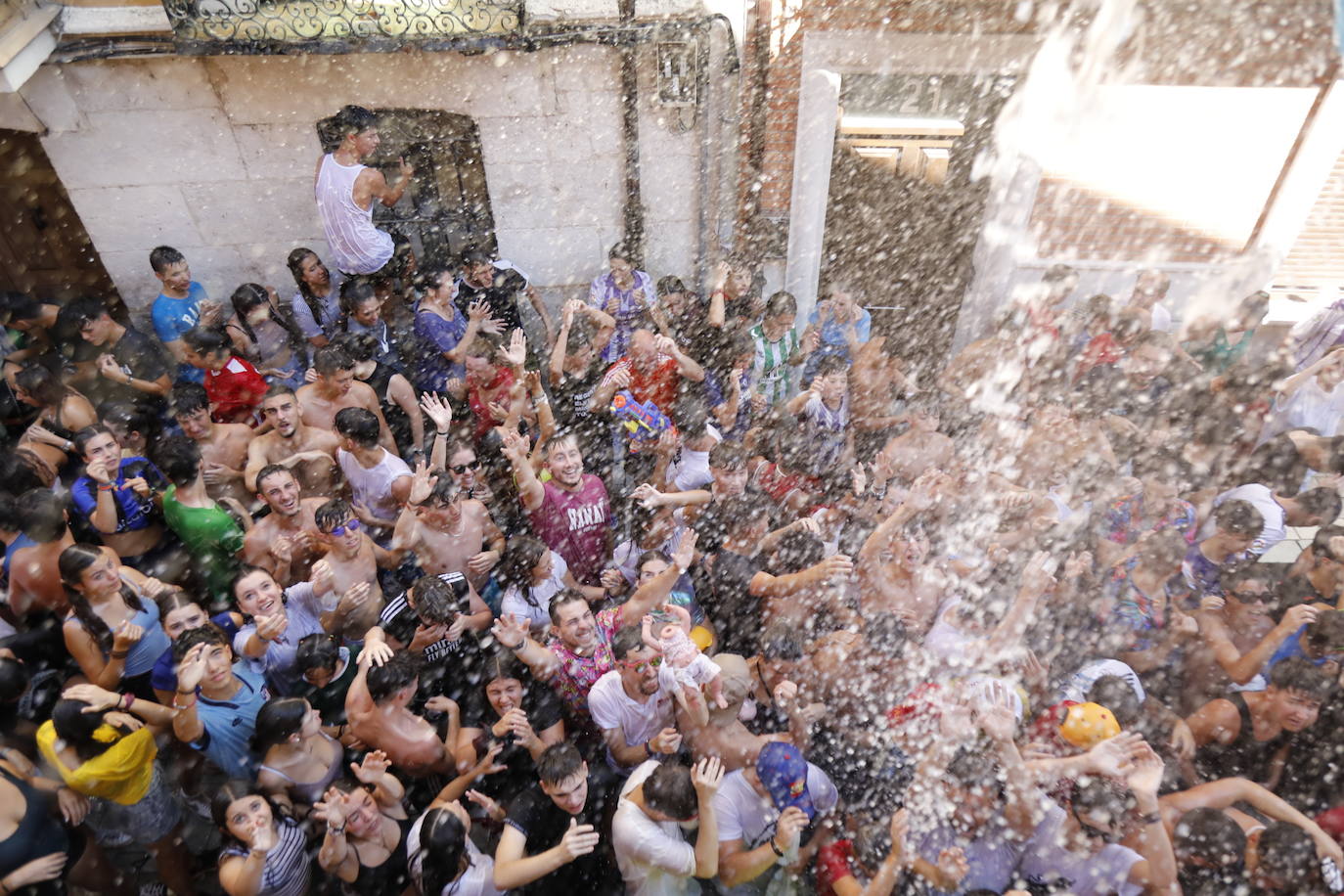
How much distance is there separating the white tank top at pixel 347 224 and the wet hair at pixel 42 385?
1.98m

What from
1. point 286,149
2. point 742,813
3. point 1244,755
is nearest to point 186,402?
point 286,149

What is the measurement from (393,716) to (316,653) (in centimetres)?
40

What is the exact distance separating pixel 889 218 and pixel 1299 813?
579 cm

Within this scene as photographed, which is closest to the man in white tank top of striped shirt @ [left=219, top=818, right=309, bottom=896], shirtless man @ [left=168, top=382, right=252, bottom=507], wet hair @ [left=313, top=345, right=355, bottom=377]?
wet hair @ [left=313, top=345, right=355, bottom=377]

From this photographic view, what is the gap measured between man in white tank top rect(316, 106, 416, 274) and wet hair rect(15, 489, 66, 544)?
9.31ft

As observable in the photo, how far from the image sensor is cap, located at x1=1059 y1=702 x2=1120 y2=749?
3.00m

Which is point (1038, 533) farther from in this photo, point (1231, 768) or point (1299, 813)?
point (1299, 813)

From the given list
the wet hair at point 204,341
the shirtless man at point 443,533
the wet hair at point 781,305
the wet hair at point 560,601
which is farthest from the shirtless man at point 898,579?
the wet hair at point 204,341

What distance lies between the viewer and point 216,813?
2572mm

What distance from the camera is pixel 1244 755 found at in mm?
3215

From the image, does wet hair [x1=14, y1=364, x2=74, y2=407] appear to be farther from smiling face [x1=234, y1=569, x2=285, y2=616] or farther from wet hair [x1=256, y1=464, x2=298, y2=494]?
smiling face [x1=234, y1=569, x2=285, y2=616]

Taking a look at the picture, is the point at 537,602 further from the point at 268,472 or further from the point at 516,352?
the point at 516,352

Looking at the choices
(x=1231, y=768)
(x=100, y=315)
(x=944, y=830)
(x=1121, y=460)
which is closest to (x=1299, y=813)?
(x=1231, y=768)

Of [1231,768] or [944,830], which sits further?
[1231,768]
